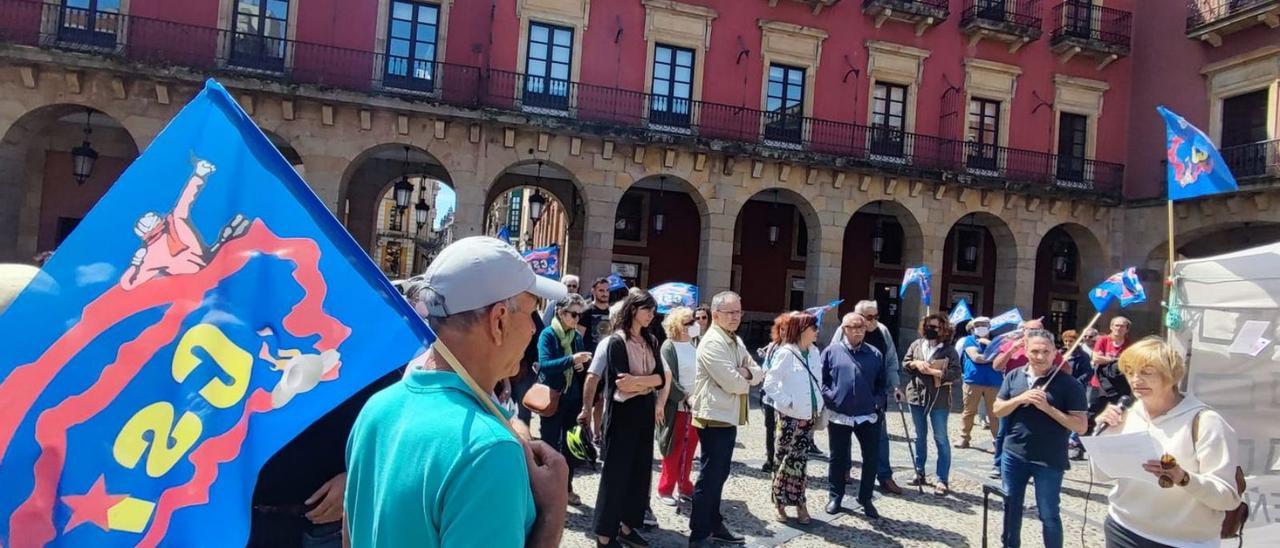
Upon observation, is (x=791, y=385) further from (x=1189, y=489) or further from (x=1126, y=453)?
(x=1189, y=489)

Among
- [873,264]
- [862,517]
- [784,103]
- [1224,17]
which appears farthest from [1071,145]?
[862,517]

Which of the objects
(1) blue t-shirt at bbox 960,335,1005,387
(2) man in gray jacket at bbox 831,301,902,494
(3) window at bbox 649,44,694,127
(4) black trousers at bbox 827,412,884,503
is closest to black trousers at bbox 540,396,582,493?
(4) black trousers at bbox 827,412,884,503

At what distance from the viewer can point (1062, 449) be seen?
458 cm

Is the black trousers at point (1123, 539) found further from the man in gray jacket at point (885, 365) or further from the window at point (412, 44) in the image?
the window at point (412, 44)

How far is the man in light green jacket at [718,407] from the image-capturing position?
5.05 metres

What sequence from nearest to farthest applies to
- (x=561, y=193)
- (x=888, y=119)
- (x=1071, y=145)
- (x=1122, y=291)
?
(x=1122, y=291) → (x=888, y=119) → (x=1071, y=145) → (x=561, y=193)

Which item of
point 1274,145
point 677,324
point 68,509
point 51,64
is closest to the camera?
point 68,509

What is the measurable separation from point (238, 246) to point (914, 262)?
18659 mm

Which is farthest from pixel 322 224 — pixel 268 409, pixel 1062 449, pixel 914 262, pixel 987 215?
pixel 987 215

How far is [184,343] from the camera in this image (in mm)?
1855

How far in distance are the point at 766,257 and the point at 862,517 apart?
1568cm

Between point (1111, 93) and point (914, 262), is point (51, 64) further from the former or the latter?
point (1111, 93)

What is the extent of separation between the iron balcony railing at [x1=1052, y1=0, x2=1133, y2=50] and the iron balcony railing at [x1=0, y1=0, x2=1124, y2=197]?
3.29m

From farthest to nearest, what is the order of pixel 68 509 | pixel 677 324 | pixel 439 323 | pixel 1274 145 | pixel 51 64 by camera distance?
pixel 1274 145 → pixel 51 64 → pixel 677 324 → pixel 68 509 → pixel 439 323
